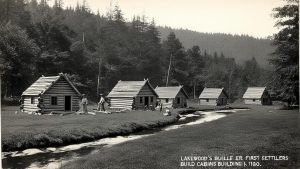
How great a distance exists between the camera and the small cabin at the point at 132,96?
48.4 m

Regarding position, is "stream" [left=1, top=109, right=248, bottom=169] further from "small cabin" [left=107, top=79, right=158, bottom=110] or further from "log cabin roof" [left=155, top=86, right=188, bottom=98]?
"log cabin roof" [left=155, top=86, right=188, bottom=98]

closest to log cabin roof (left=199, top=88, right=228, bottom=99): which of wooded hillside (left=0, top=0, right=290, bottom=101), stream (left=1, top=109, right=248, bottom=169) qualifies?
wooded hillside (left=0, top=0, right=290, bottom=101)

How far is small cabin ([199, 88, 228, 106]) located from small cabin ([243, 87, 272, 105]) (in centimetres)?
1151

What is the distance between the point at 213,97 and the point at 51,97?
47.8 metres

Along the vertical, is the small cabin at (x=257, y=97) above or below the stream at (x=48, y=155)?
above

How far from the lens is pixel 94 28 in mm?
89312

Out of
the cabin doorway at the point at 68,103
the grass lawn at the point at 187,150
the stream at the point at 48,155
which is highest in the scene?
the cabin doorway at the point at 68,103

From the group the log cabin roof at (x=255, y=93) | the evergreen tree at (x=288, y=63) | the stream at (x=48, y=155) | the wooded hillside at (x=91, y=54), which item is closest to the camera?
the stream at (x=48, y=155)

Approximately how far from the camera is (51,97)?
36.9 m

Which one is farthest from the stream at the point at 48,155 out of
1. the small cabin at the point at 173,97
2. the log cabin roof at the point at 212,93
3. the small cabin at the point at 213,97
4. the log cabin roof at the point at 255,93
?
the log cabin roof at the point at 255,93

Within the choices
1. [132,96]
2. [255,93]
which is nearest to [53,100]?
[132,96]

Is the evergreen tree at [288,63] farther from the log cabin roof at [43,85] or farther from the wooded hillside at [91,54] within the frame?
the log cabin roof at [43,85]

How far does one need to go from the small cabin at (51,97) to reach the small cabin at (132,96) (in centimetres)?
1070

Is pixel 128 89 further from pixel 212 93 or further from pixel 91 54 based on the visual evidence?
pixel 212 93
